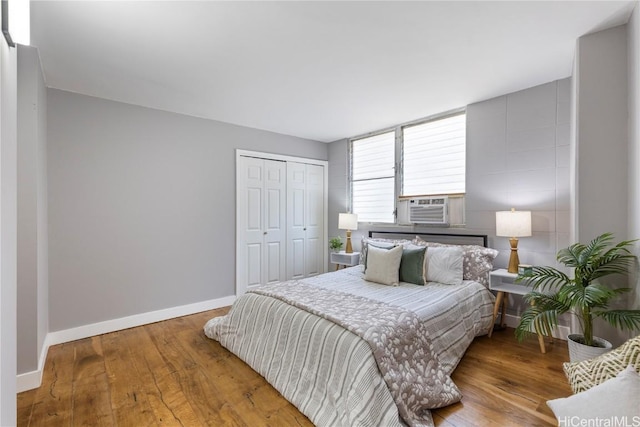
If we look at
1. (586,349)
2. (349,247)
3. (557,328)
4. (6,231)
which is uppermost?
(6,231)

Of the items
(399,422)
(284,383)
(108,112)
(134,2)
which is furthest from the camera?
(108,112)

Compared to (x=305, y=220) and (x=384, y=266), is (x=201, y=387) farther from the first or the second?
(x=305, y=220)

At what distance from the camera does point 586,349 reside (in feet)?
6.19

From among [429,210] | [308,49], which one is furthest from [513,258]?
[308,49]

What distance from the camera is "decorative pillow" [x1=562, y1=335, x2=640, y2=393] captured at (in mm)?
1257

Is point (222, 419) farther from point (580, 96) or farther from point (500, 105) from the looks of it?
point (500, 105)

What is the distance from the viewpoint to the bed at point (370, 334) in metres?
1.68

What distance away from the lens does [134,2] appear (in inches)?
68.7

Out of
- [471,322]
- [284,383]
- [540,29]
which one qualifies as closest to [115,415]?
[284,383]

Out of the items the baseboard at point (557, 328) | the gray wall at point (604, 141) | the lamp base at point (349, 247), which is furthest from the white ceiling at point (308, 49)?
the baseboard at point (557, 328)

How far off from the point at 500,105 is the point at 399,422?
125 inches

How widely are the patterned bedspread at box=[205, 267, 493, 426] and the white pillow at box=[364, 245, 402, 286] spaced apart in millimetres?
111

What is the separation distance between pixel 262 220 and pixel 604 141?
3693 mm

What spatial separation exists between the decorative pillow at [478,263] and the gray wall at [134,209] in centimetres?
287
